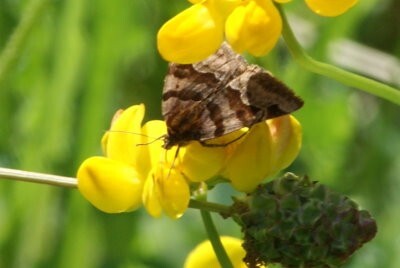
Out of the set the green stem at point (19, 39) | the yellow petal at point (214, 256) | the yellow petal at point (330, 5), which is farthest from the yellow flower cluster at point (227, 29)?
the green stem at point (19, 39)

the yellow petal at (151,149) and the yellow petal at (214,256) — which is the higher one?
the yellow petal at (151,149)

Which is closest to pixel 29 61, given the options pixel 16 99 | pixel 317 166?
pixel 16 99

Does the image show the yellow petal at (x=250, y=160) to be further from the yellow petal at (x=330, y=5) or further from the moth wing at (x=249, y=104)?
the yellow petal at (x=330, y=5)

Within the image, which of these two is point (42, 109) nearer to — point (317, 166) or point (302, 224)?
point (317, 166)

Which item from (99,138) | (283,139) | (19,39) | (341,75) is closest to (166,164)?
(283,139)

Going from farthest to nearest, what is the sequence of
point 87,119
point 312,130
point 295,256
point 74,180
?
point 312,130 < point 87,119 < point 74,180 < point 295,256

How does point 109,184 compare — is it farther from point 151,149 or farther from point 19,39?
point 19,39

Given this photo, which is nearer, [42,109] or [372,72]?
[42,109]

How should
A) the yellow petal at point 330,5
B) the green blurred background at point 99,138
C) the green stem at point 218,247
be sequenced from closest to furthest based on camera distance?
the yellow petal at point 330,5 → the green stem at point 218,247 → the green blurred background at point 99,138
